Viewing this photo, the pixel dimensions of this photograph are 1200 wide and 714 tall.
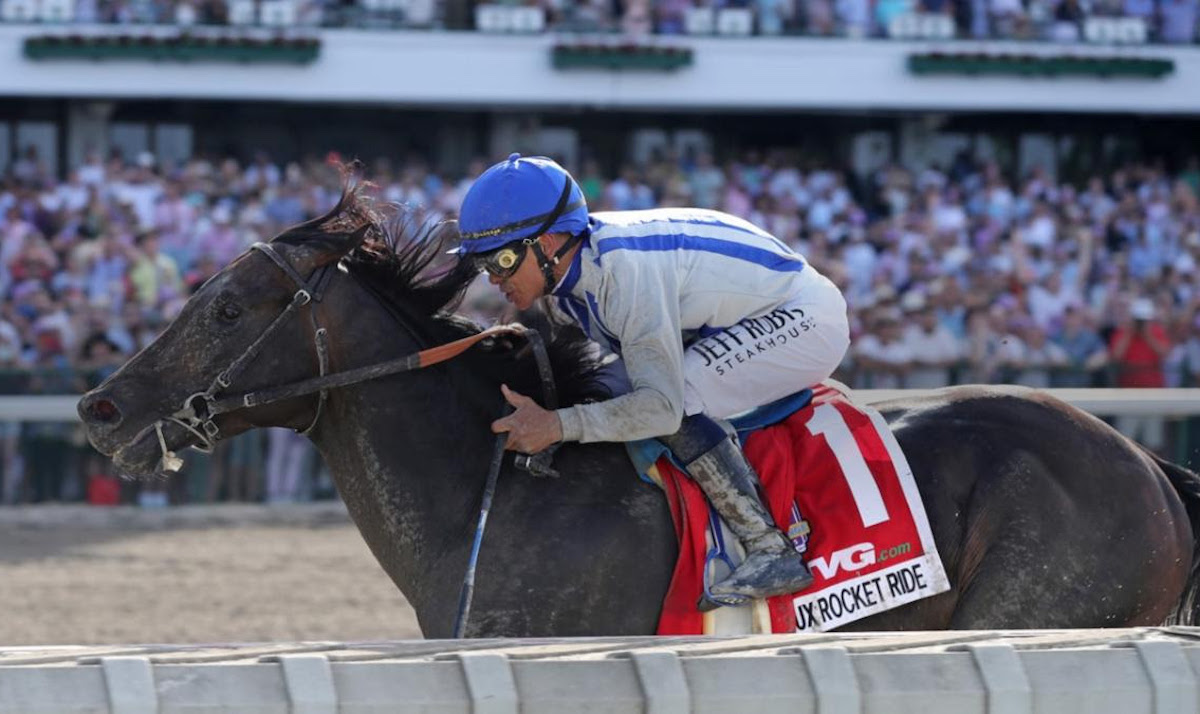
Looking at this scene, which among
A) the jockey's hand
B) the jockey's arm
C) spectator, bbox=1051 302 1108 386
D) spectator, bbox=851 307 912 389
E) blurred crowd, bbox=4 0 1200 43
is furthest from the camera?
blurred crowd, bbox=4 0 1200 43

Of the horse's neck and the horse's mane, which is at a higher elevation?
the horse's mane

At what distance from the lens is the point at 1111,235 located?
1523 centimetres

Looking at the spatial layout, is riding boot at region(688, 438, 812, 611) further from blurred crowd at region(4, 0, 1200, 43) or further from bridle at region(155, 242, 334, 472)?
blurred crowd at region(4, 0, 1200, 43)

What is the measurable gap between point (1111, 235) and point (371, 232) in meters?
12.3

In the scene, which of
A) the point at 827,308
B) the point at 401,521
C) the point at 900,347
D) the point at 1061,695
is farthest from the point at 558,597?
the point at 900,347

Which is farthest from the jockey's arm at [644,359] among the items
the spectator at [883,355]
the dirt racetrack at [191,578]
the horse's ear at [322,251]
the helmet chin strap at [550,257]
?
the spectator at [883,355]

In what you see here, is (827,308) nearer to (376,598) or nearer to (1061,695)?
(1061,695)

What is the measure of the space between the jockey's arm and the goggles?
0.21m

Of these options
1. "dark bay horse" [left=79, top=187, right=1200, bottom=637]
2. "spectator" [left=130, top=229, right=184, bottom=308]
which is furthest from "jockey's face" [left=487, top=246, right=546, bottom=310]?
"spectator" [left=130, top=229, right=184, bottom=308]

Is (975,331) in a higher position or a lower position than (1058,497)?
lower

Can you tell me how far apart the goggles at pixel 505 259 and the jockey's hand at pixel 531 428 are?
321 millimetres

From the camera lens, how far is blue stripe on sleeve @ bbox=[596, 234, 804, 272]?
12.4 feet

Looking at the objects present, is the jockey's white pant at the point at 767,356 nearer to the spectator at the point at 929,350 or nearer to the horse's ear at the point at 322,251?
the horse's ear at the point at 322,251

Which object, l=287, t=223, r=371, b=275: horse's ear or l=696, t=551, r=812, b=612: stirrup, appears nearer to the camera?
l=696, t=551, r=812, b=612: stirrup
